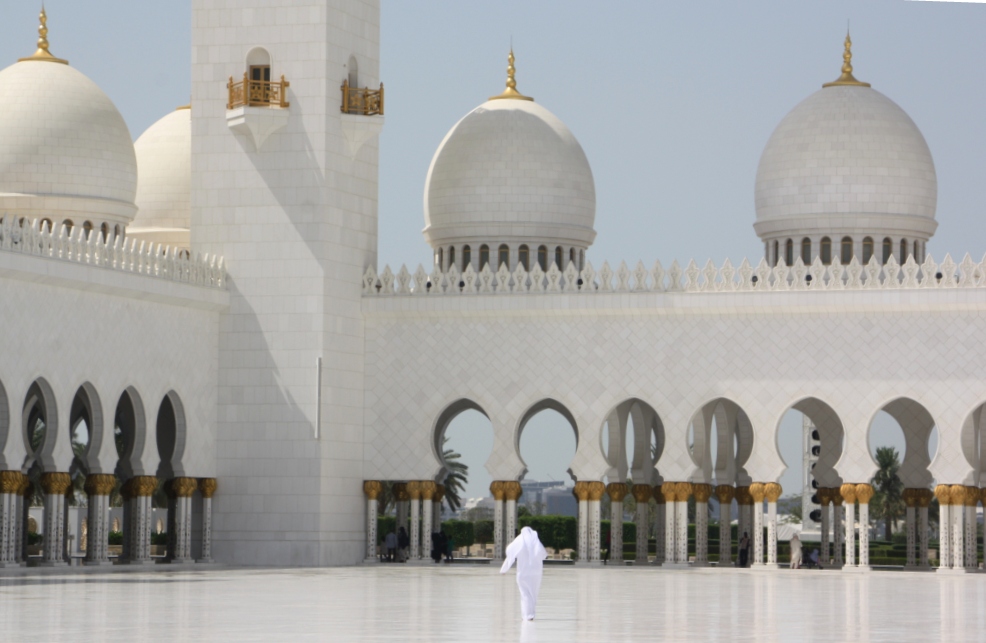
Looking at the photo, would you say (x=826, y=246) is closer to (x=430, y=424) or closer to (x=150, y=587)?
(x=430, y=424)

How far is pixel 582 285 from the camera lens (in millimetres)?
26781

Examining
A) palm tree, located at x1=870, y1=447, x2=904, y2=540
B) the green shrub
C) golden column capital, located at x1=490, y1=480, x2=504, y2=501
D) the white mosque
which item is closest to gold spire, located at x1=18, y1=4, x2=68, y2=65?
the white mosque

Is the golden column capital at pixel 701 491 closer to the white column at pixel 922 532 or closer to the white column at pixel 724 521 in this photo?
the white column at pixel 724 521

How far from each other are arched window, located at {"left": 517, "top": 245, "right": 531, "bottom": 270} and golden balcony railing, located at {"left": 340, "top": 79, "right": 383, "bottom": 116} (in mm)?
4007

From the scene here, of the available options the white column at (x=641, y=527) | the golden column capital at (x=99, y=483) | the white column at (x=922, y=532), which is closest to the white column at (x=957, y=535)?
the white column at (x=922, y=532)

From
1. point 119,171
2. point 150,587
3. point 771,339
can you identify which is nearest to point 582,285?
point 771,339

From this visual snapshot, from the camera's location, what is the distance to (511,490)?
2681 cm

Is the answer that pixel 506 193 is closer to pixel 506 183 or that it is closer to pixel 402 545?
pixel 506 183

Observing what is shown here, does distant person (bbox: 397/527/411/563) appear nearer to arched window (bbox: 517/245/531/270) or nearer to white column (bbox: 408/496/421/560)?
white column (bbox: 408/496/421/560)

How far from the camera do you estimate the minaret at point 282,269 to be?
26.0 metres

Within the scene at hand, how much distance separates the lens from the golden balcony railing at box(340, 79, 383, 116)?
87.6 ft

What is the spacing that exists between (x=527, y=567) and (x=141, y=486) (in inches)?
490

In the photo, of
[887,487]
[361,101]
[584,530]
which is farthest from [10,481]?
[887,487]

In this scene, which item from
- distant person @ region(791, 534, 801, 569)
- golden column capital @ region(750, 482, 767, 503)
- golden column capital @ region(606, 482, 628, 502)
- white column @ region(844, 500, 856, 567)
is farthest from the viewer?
golden column capital @ region(606, 482, 628, 502)
